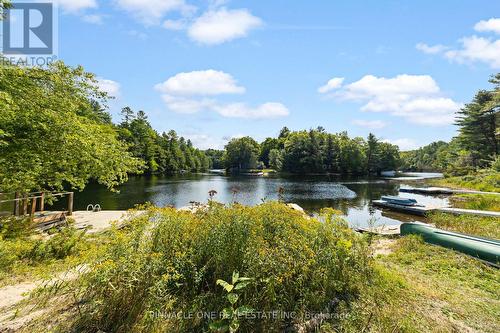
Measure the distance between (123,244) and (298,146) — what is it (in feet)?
267

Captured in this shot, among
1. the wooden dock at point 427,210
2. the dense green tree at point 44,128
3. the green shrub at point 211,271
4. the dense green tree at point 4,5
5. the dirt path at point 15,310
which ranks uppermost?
the dense green tree at point 4,5

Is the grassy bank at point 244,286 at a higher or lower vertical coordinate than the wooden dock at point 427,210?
higher

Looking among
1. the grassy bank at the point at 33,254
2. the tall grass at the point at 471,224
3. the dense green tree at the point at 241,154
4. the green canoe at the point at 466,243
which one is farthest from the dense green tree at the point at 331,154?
the grassy bank at the point at 33,254

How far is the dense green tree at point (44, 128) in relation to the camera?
657cm

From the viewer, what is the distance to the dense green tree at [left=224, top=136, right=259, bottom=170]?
101938 millimetres

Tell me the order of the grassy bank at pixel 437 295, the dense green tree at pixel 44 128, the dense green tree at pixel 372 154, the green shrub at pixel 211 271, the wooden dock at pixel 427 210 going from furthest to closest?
1. the dense green tree at pixel 372 154
2. the wooden dock at pixel 427 210
3. the dense green tree at pixel 44 128
4. the grassy bank at pixel 437 295
5. the green shrub at pixel 211 271

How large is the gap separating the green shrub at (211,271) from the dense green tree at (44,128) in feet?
14.4

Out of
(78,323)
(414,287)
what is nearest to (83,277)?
(78,323)

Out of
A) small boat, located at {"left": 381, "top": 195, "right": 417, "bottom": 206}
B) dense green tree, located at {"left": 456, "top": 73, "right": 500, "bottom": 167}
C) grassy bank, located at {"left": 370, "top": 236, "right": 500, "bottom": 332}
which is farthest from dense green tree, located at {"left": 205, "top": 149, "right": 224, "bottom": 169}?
grassy bank, located at {"left": 370, "top": 236, "right": 500, "bottom": 332}

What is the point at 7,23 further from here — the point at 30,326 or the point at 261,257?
the point at 261,257

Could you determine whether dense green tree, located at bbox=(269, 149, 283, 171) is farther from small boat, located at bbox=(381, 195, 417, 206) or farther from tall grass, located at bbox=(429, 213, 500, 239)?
tall grass, located at bbox=(429, 213, 500, 239)

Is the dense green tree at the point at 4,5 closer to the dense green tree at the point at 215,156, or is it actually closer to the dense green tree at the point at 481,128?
the dense green tree at the point at 481,128

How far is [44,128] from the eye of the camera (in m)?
6.68

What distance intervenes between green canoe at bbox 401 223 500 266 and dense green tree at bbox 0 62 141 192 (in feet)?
36.3
